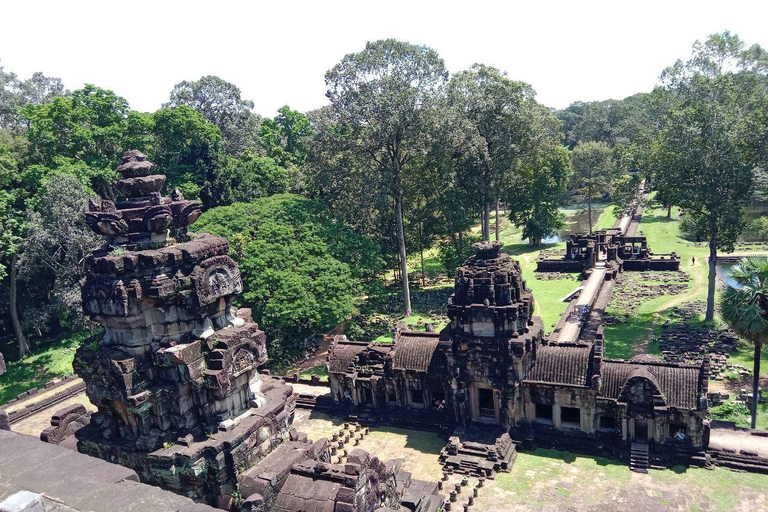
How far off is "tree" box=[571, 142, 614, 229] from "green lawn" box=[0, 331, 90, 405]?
209 feet

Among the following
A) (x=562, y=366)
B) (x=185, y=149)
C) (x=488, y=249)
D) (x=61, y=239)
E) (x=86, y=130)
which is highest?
(x=86, y=130)

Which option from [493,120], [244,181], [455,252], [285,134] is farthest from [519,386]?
[285,134]

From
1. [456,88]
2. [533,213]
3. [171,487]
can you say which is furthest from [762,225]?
[171,487]

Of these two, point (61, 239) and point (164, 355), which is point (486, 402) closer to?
point (164, 355)

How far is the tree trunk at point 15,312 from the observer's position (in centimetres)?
4000

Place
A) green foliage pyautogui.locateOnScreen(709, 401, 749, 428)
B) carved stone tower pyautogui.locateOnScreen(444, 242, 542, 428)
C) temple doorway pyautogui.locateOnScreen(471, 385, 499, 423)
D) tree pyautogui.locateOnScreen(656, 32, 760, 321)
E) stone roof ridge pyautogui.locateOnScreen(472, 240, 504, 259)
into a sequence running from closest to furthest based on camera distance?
carved stone tower pyautogui.locateOnScreen(444, 242, 542, 428), green foliage pyautogui.locateOnScreen(709, 401, 749, 428), temple doorway pyautogui.locateOnScreen(471, 385, 499, 423), stone roof ridge pyautogui.locateOnScreen(472, 240, 504, 259), tree pyautogui.locateOnScreen(656, 32, 760, 321)

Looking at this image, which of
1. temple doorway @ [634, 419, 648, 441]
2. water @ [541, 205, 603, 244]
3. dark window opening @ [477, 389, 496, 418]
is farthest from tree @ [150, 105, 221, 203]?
water @ [541, 205, 603, 244]

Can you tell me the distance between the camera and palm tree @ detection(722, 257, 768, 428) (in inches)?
910

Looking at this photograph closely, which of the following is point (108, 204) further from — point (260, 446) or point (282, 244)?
point (282, 244)

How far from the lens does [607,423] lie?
2480cm

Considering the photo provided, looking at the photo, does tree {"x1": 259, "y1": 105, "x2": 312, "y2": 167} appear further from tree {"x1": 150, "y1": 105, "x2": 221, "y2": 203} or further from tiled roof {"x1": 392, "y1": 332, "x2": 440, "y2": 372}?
tiled roof {"x1": 392, "y1": 332, "x2": 440, "y2": 372}

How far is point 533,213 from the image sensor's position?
65.8m

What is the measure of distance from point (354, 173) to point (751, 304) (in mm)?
28904

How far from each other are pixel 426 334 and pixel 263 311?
1125cm
